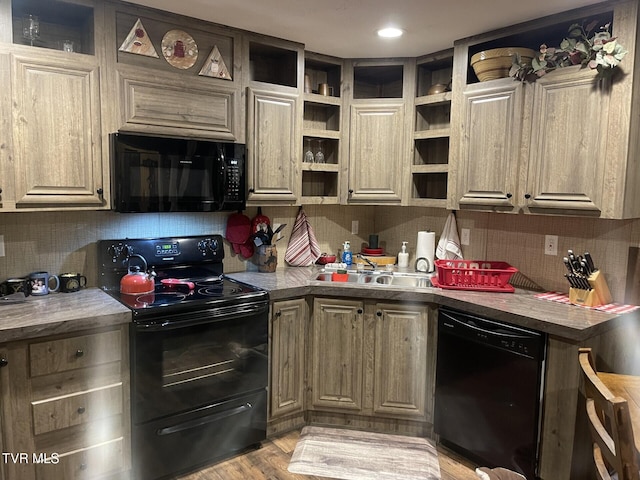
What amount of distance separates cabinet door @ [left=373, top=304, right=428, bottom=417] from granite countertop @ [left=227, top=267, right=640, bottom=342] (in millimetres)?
103

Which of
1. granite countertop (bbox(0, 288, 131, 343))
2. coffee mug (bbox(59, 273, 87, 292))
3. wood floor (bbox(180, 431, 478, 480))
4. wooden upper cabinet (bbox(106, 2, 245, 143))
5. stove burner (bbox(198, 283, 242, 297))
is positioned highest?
wooden upper cabinet (bbox(106, 2, 245, 143))

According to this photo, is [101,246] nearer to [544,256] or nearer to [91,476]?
[91,476]

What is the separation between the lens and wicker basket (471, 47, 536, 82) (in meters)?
2.69

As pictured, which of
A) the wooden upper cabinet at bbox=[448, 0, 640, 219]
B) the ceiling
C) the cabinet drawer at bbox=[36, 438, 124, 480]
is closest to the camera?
the cabinet drawer at bbox=[36, 438, 124, 480]

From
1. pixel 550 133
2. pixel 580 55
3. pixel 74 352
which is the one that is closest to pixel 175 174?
pixel 74 352

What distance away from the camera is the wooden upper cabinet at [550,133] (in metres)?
2.32

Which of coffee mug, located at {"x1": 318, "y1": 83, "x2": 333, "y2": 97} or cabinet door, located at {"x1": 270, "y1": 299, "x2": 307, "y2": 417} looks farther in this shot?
coffee mug, located at {"x1": 318, "y1": 83, "x2": 333, "y2": 97}

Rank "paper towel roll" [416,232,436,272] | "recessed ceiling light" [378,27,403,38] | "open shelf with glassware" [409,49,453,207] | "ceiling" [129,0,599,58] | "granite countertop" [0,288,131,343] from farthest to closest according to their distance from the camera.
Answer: "paper towel roll" [416,232,436,272], "open shelf with glassware" [409,49,453,207], "recessed ceiling light" [378,27,403,38], "ceiling" [129,0,599,58], "granite countertop" [0,288,131,343]

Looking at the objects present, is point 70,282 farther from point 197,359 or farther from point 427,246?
point 427,246

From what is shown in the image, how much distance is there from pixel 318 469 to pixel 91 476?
1.12 metres

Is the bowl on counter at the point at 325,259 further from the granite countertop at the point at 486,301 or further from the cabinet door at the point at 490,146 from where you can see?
the cabinet door at the point at 490,146

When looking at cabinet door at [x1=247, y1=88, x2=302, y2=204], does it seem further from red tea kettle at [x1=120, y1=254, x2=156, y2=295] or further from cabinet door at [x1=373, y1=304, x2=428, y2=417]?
cabinet door at [x1=373, y1=304, x2=428, y2=417]

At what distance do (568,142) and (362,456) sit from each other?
201 centimetres

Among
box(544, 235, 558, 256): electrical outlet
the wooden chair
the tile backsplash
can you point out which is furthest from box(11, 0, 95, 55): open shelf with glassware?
box(544, 235, 558, 256): electrical outlet
